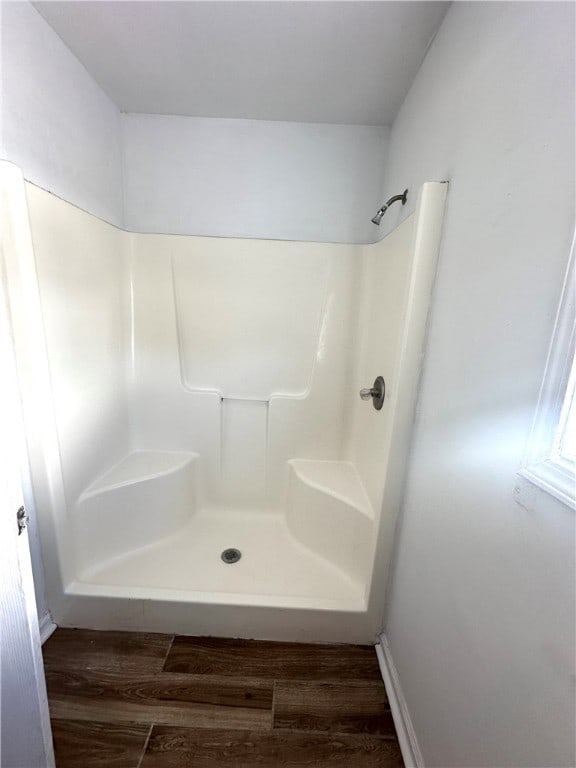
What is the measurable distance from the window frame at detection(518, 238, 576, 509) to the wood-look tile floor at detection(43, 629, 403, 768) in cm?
108

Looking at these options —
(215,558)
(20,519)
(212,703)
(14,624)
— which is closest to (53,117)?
(20,519)

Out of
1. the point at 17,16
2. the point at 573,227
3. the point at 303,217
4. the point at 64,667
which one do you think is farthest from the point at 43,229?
the point at 64,667

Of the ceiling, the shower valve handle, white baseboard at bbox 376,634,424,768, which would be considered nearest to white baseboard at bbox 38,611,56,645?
white baseboard at bbox 376,634,424,768

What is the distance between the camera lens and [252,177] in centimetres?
159

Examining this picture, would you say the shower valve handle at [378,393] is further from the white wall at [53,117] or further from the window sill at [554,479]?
the white wall at [53,117]

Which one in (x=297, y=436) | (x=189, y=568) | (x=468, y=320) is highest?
(x=468, y=320)

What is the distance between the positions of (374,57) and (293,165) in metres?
0.54

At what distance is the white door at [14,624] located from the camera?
1.95 feet

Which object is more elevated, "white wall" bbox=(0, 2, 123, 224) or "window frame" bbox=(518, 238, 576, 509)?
"white wall" bbox=(0, 2, 123, 224)

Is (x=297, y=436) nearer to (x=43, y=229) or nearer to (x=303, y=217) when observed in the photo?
(x=303, y=217)

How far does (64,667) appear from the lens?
114cm

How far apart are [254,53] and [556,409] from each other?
151 centimetres

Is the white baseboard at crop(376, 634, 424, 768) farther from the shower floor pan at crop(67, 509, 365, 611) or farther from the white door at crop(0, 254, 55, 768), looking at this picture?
the white door at crop(0, 254, 55, 768)

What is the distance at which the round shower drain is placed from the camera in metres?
1.52
